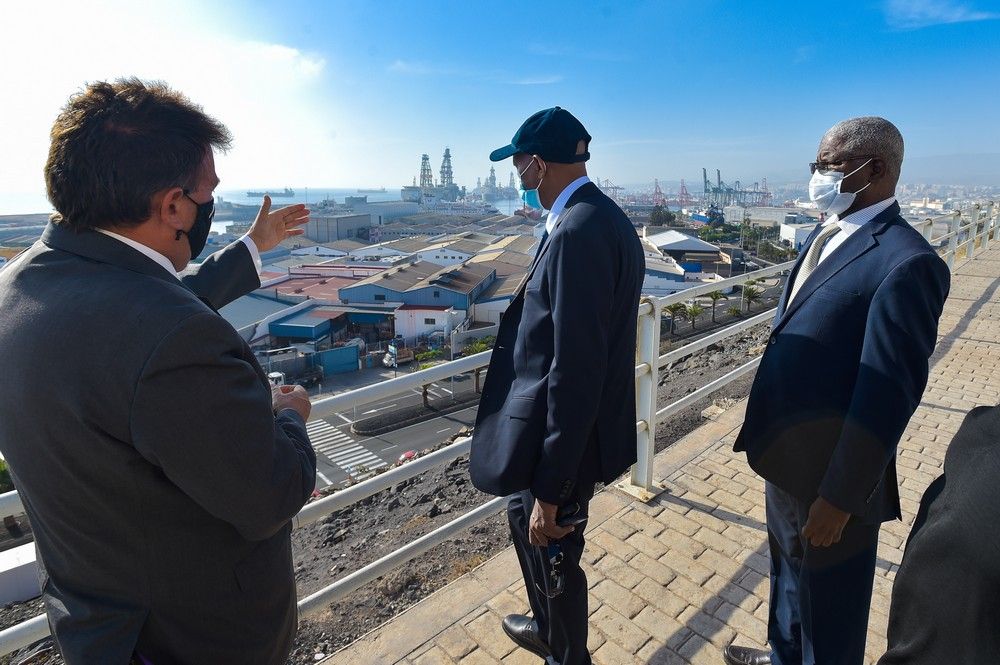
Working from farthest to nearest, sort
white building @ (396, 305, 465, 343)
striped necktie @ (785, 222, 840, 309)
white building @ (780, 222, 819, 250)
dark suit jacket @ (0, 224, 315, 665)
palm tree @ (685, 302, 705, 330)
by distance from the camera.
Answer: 1. white building @ (780, 222, 819, 250)
2. white building @ (396, 305, 465, 343)
3. palm tree @ (685, 302, 705, 330)
4. striped necktie @ (785, 222, 840, 309)
5. dark suit jacket @ (0, 224, 315, 665)

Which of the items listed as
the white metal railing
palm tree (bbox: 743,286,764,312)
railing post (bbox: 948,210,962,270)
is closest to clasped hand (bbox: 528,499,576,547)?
the white metal railing

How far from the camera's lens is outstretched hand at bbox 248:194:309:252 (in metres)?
1.75

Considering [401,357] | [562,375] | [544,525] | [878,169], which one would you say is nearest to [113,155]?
[562,375]

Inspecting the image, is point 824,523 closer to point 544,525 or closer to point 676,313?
point 544,525

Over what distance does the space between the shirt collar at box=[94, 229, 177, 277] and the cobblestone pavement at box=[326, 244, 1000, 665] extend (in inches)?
55.2

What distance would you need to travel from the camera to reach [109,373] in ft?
2.60

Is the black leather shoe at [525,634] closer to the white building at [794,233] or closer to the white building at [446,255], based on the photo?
the white building at [446,255]

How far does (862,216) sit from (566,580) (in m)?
1.30

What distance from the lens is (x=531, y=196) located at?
163cm

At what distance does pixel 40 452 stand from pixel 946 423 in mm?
4395

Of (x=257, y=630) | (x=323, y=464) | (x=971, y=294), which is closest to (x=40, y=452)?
(x=257, y=630)

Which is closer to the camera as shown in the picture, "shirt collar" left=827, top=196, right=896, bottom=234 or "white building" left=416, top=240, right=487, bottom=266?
"shirt collar" left=827, top=196, right=896, bottom=234

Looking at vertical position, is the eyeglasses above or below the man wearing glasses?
above

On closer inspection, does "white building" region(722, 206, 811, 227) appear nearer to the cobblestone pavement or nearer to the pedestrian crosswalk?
the pedestrian crosswalk
